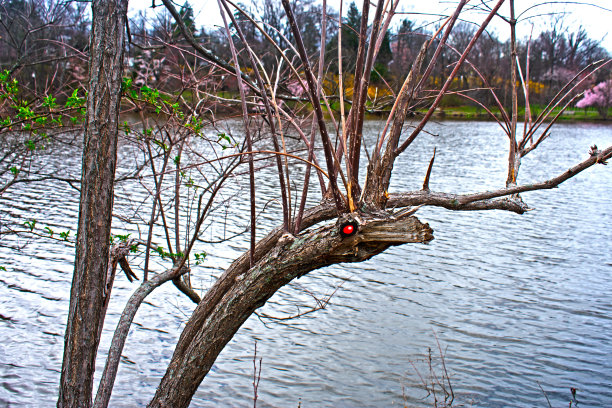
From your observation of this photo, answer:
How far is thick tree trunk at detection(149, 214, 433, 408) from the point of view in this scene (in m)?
2.29

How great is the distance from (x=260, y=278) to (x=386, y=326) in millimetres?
5124

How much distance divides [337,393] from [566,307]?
178 inches

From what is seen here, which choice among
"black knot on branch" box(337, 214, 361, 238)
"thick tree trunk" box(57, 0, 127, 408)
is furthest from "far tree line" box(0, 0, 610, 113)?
"black knot on branch" box(337, 214, 361, 238)

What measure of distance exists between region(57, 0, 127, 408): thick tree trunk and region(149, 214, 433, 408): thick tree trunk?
52 centimetres

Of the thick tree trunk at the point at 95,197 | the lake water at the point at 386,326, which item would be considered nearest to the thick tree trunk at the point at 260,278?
the thick tree trunk at the point at 95,197

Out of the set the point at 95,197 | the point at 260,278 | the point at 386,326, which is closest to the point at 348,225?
the point at 260,278

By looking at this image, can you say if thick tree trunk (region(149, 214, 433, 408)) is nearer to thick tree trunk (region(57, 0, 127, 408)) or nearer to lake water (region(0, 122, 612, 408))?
thick tree trunk (region(57, 0, 127, 408))

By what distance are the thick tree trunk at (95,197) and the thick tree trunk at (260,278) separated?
0.52 meters

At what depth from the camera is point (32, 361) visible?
5.88m

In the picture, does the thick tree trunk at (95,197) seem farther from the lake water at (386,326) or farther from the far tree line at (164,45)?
the lake water at (386,326)

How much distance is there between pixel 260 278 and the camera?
2.69m

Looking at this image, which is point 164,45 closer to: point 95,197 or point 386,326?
point 95,197

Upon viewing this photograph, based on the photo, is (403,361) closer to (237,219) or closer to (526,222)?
(237,219)

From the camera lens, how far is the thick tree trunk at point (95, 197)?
2.51m
